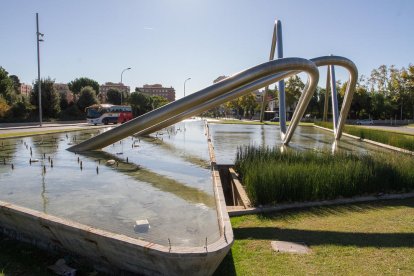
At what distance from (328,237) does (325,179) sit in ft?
7.88

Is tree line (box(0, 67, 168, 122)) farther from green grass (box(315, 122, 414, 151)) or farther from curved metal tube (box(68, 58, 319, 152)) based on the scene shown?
green grass (box(315, 122, 414, 151))

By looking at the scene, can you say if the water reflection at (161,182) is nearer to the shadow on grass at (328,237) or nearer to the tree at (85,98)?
the shadow on grass at (328,237)

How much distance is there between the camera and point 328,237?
17.8 ft

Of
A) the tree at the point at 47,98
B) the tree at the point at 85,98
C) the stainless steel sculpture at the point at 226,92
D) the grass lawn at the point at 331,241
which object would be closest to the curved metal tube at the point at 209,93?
the stainless steel sculpture at the point at 226,92

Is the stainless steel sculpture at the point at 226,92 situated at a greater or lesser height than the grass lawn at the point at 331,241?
greater

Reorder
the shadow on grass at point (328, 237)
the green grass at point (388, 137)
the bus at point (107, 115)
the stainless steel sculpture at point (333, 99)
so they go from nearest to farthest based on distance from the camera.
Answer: the shadow on grass at point (328, 237)
the green grass at point (388, 137)
the stainless steel sculpture at point (333, 99)
the bus at point (107, 115)

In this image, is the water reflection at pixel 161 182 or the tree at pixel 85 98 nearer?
the water reflection at pixel 161 182

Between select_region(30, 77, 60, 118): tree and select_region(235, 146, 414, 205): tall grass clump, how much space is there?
149 feet

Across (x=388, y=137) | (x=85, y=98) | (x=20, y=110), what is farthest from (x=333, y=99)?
(x=85, y=98)

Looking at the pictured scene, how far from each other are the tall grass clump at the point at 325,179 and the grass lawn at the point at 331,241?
497mm

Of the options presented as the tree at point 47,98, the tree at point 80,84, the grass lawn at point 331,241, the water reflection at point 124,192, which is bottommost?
the grass lawn at point 331,241

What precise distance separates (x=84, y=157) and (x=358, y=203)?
9.08 m

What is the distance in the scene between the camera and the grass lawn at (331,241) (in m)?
4.46

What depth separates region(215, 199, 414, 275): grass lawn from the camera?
446 cm
